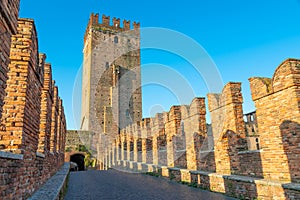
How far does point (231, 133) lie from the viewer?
809 centimetres

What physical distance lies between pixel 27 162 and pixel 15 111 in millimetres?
1090

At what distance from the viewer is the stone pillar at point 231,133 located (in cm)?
780

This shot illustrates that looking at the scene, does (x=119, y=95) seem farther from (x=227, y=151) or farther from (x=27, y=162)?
(x=27, y=162)

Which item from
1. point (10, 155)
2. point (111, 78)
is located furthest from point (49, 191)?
point (111, 78)

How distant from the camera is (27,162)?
457 centimetres

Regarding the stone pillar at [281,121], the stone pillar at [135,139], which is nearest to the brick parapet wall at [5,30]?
the stone pillar at [281,121]

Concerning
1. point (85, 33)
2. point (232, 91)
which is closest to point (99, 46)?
point (85, 33)

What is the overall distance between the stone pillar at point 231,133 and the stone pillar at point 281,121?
2.45ft

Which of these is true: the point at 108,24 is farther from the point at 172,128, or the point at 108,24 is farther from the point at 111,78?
the point at 172,128

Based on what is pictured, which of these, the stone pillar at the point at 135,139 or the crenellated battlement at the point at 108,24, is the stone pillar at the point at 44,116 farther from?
the crenellated battlement at the point at 108,24

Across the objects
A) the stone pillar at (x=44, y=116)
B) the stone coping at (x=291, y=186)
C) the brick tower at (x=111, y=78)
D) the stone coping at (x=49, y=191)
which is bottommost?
the stone coping at (x=291, y=186)

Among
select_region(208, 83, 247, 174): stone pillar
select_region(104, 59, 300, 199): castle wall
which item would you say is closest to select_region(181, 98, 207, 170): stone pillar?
select_region(104, 59, 300, 199): castle wall

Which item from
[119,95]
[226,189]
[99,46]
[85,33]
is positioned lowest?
[226,189]

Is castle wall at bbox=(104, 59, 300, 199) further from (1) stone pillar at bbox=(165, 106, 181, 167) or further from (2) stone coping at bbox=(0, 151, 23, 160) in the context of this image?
(2) stone coping at bbox=(0, 151, 23, 160)
